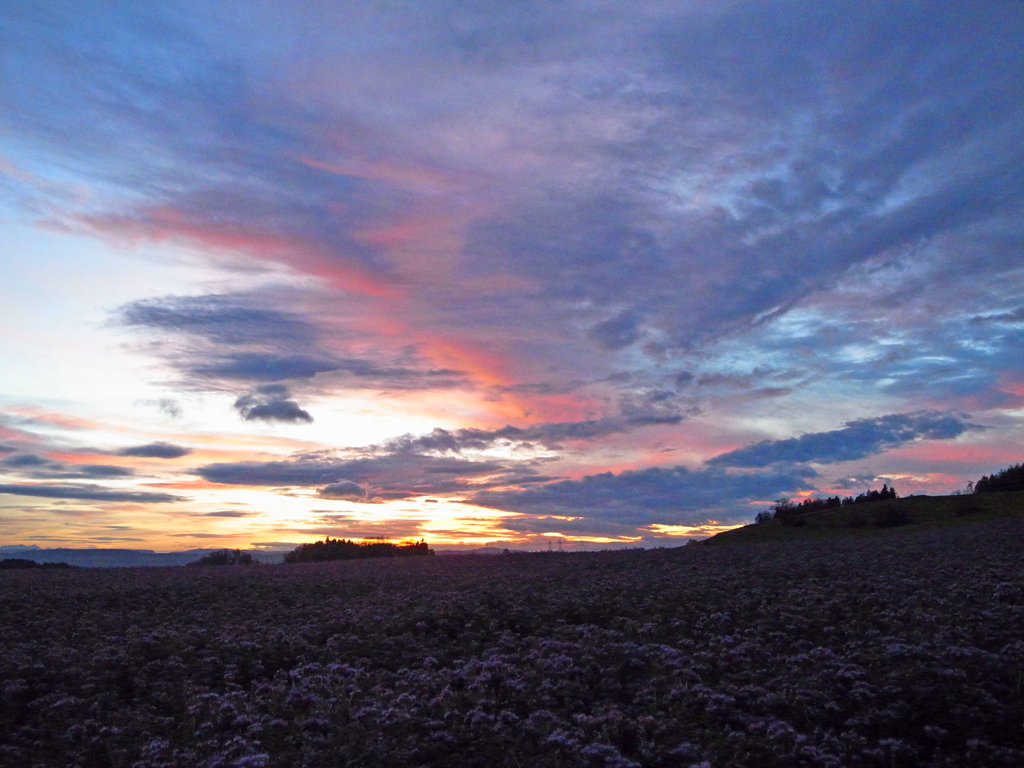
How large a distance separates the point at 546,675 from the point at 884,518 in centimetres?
4700

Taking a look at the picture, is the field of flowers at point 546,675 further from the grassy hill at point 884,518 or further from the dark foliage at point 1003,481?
the dark foliage at point 1003,481

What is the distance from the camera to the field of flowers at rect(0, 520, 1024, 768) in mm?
11766

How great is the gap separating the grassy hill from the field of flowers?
25.6m

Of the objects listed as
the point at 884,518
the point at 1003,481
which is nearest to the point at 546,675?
the point at 884,518

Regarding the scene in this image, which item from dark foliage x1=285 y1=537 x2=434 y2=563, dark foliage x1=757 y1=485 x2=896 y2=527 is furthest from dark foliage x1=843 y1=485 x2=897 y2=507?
dark foliage x1=285 y1=537 x2=434 y2=563

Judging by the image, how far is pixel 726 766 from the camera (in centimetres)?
1070

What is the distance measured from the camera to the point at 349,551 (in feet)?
209

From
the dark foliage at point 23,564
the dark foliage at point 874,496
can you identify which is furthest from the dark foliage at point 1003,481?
the dark foliage at point 23,564

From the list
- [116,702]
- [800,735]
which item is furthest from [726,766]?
[116,702]

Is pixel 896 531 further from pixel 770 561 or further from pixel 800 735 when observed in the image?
pixel 800 735

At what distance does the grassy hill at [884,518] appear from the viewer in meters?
50.4

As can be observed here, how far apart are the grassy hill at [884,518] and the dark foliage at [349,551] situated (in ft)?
86.9

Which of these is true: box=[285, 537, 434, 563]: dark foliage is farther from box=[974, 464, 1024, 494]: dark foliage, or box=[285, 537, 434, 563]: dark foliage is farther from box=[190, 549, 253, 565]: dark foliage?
box=[974, 464, 1024, 494]: dark foliage

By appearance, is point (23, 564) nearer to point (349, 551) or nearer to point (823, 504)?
point (349, 551)
